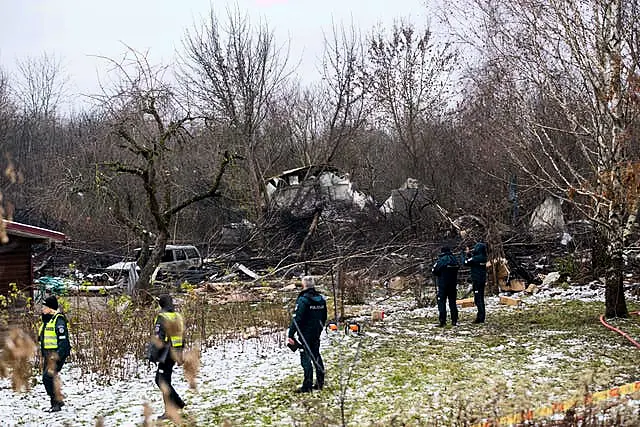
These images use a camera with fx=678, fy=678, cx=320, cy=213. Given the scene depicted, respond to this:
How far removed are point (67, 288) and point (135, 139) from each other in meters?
6.24

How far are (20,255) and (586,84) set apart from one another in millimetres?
16440

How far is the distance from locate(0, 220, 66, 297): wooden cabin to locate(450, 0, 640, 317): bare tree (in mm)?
13625

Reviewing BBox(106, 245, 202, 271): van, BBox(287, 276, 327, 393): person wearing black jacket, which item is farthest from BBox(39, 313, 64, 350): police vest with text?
BBox(106, 245, 202, 271): van

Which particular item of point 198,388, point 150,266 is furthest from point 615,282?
point 150,266

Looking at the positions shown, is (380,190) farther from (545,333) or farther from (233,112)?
(545,333)

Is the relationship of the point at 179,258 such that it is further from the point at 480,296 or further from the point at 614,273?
the point at 614,273

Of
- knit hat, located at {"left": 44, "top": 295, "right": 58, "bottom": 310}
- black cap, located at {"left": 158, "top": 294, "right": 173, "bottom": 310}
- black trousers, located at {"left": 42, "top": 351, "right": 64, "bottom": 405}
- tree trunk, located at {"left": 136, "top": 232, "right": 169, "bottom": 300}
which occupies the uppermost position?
tree trunk, located at {"left": 136, "top": 232, "right": 169, "bottom": 300}

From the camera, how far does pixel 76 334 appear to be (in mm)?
12125

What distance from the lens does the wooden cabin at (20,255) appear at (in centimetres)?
1950

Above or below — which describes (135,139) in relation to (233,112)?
below

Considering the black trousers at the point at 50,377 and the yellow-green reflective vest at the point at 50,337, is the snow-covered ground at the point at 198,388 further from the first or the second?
the yellow-green reflective vest at the point at 50,337

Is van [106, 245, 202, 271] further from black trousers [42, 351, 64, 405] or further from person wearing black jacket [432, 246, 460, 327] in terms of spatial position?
black trousers [42, 351, 64, 405]

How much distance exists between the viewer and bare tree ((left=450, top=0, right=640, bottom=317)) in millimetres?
12633

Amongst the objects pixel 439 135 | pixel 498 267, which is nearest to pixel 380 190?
pixel 439 135
